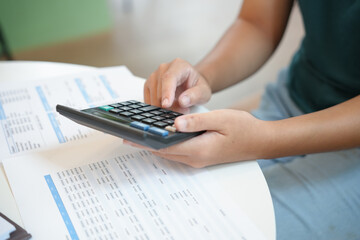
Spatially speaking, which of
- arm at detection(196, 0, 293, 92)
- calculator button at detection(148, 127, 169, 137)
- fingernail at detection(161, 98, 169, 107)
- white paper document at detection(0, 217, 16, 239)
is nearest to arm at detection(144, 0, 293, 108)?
arm at detection(196, 0, 293, 92)

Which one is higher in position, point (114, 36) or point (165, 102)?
point (165, 102)

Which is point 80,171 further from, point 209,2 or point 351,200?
point 209,2

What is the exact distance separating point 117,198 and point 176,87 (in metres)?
0.24

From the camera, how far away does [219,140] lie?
473mm

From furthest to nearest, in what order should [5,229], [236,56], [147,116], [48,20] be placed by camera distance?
[48,20] < [236,56] < [147,116] < [5,229]

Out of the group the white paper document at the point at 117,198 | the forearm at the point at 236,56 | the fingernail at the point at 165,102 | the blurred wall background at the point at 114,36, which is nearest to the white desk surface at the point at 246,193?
the white paper document at the point at 117,198

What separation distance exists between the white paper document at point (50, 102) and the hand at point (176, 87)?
73 mm

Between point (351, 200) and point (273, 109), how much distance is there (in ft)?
0.87

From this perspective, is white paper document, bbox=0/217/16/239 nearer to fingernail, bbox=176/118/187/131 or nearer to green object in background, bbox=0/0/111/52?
fingernail, bbox=176/118/187/131

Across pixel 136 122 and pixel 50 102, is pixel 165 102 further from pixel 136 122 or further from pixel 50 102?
pixel 50 102

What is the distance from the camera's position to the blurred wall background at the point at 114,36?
1.88m

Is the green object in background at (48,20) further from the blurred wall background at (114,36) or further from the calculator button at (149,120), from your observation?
the calculator button at (149,120)

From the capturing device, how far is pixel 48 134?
56cm

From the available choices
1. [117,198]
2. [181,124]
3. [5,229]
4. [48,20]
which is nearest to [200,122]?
[181,124]
